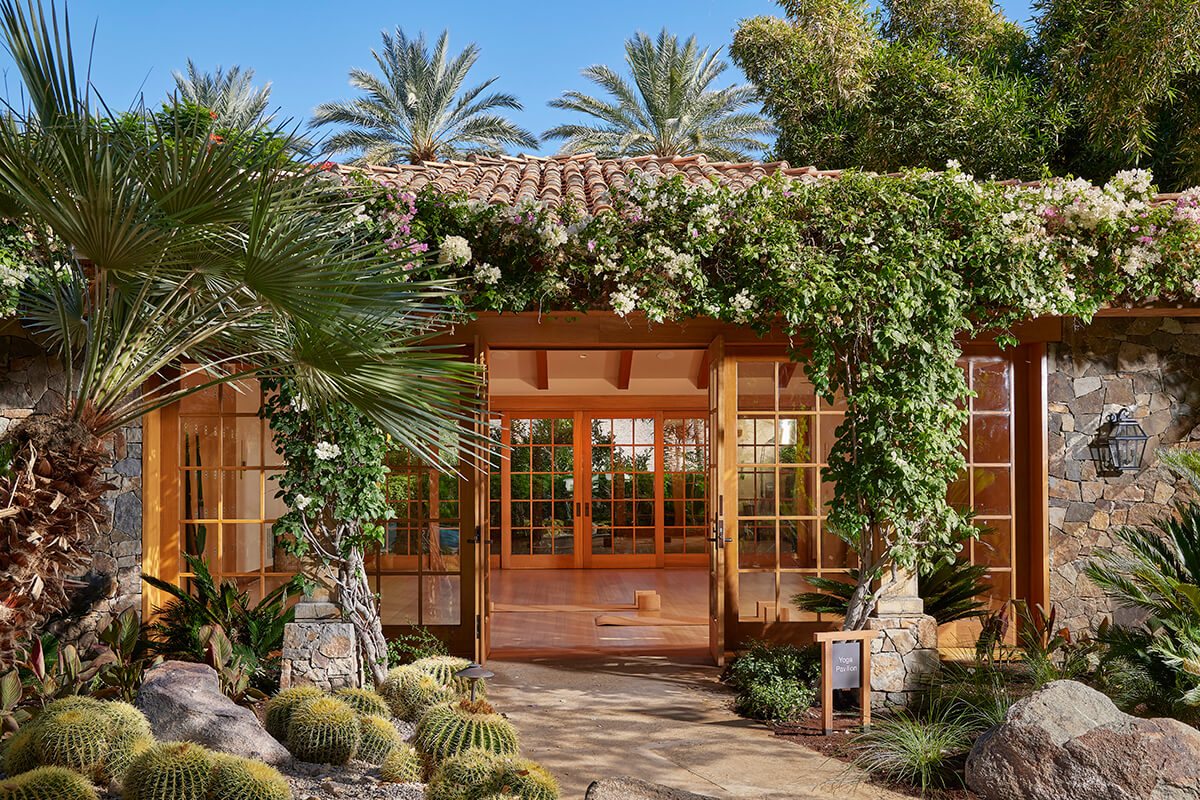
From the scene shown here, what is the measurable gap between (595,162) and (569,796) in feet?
17.7

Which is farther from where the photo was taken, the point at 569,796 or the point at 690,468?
the point at 690,468

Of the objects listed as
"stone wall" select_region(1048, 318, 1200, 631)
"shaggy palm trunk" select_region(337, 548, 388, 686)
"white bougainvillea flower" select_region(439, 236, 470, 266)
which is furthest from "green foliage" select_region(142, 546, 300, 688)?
"stone wall" select_region(1048, 318, 1200, 631)

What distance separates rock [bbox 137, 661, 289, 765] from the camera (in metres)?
3.66

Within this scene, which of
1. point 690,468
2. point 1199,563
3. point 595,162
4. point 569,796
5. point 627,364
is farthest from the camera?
point 690,468

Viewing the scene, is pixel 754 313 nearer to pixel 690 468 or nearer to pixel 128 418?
pixel 128 418

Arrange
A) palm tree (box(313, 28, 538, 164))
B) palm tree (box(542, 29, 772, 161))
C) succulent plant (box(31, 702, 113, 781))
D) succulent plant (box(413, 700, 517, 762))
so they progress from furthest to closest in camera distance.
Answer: palm tree (box(542, 29, 772, 161)) → palm tree (box(313, 28, 538, 164)) → succulent plant (box(413, 700, 517, 762)) → succulent plant (box(31, 702, 113, 781))

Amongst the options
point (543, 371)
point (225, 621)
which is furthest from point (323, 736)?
point (543, 371)

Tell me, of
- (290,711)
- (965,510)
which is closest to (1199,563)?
(965,510)

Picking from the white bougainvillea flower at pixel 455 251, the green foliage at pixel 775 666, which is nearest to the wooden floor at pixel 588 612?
the green foliage at pixel 775 666

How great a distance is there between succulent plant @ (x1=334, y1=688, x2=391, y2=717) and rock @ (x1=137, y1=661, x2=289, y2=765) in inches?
16.6

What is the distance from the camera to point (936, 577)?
5.79 m

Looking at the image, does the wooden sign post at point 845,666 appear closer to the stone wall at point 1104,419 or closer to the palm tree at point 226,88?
the stone wall at point 1104,419

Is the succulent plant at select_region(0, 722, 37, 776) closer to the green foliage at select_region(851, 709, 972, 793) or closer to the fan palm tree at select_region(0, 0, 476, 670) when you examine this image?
the fan palm tree at select_region(0, 0, 476, 670)

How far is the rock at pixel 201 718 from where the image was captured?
3658 mm
